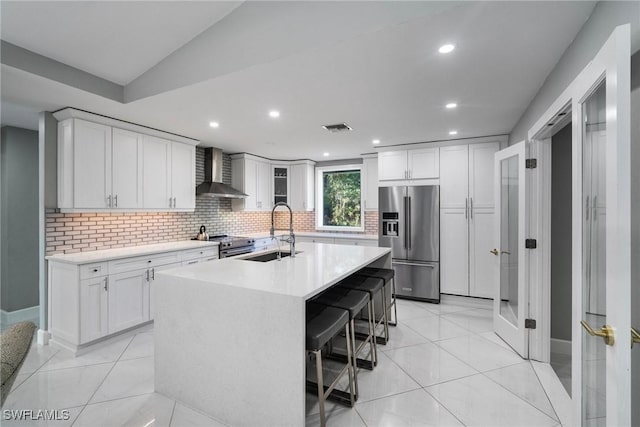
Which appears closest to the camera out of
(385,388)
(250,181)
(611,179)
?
(611,179)

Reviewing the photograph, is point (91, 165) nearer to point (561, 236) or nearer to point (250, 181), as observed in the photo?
point (250, 181)

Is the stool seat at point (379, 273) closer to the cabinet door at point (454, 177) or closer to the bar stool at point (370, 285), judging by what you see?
the bar stool at point (370, 285)

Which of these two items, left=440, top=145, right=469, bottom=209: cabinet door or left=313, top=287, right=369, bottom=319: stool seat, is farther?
left=440, top=145, right=469, bottom=209: cabinet door

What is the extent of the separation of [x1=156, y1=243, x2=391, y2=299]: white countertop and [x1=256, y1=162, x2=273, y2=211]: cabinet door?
309 centimetres

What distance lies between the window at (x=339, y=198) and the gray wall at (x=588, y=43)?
11.6 ft

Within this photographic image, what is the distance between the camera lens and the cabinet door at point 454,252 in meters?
4.20

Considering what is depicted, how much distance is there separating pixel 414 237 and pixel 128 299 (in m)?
3.79

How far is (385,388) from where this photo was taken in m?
2.23

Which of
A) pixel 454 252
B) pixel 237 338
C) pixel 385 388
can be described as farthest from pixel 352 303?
pixel 454 252

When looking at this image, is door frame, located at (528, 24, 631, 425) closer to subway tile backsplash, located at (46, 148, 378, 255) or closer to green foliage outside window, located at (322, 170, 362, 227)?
green foliage outside window, located at (322, 170, 362, 227)

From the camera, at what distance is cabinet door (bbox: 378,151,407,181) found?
4.62 m

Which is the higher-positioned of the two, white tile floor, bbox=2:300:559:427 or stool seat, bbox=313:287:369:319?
stool seat, bbox=313:287:369:319

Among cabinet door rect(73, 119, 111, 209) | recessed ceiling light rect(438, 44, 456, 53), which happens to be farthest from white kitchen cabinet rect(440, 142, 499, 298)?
cabinet door rect(73, 119, 111, 209)

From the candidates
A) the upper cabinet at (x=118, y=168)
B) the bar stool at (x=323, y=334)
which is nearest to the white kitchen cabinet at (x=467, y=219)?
the bar stool at (x=323, y=334)
